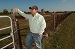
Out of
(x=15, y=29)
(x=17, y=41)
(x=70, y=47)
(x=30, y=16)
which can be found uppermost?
(x=30, y=16)

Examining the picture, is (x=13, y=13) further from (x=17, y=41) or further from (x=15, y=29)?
(x=17, y=41)

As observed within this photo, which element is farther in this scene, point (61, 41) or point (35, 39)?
point (61, 41)

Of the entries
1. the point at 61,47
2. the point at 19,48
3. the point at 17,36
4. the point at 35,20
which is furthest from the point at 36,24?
the point at 61,47

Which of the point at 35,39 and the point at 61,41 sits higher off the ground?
the point at 35,39

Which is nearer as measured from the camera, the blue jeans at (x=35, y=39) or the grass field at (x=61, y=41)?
the blue jeans at (x=35, y=39)

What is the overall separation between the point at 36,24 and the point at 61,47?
10.5 ft

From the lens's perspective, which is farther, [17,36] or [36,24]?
[17,36]

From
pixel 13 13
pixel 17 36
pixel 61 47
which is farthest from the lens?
pixel 61 47

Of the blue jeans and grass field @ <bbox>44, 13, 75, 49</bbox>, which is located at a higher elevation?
the blue jeans

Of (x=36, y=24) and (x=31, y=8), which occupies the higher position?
(x=31, y=8)

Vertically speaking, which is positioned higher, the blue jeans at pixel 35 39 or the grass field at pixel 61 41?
the blue jeans at pixel 35 39

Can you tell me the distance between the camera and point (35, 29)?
20.6 ft

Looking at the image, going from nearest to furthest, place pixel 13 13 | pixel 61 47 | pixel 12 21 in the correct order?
pixel 13 13 < pixel 12 21 < pixel 61 47

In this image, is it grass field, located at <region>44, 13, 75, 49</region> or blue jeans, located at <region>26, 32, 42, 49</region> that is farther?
grass field, located at <region>44, 13, 75, 49</region>
